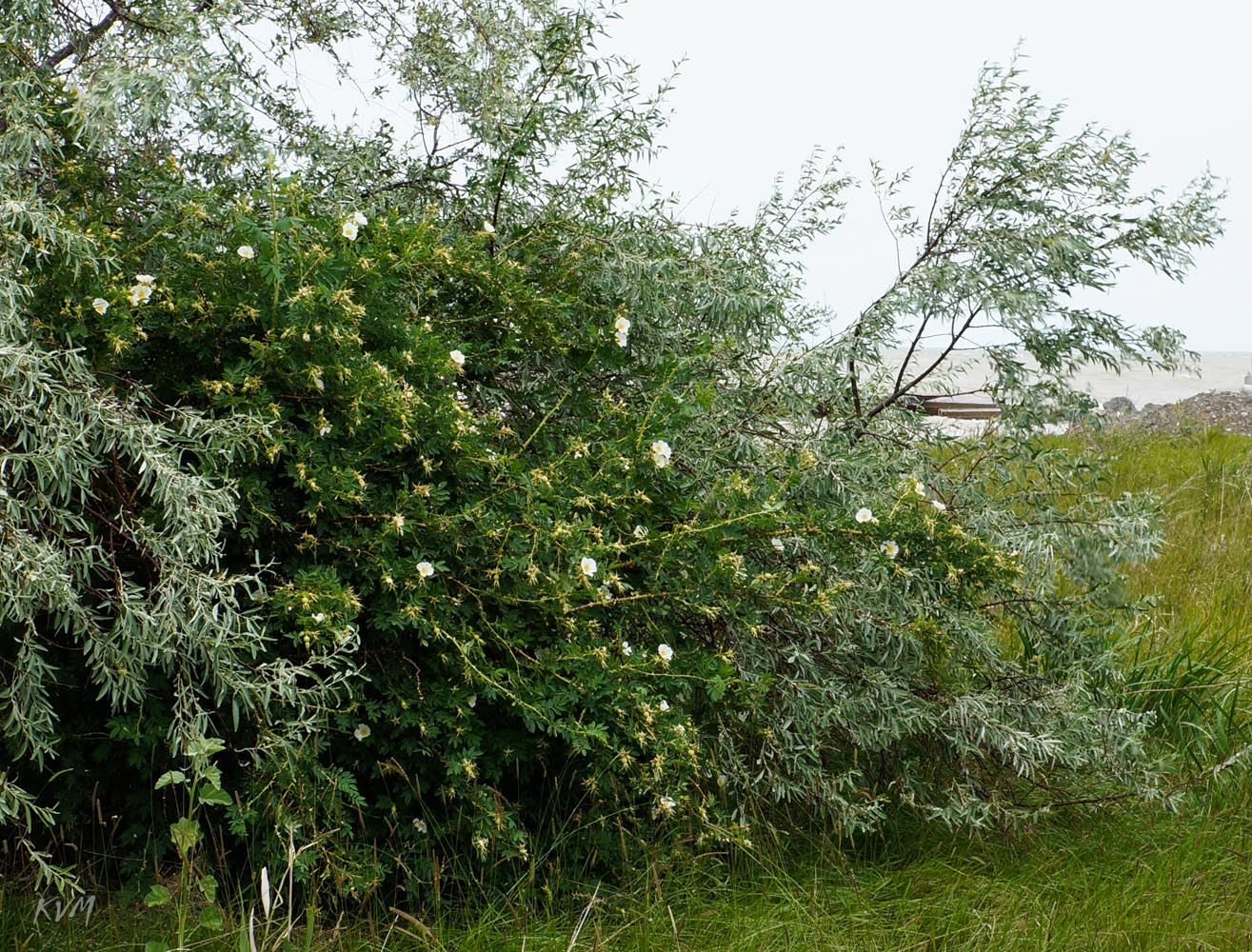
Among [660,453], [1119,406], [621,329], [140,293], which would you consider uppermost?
[1119,406]

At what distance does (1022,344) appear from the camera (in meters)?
3.56

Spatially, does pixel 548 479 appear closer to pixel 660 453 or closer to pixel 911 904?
pixel 660 453

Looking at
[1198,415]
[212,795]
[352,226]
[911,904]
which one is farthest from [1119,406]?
[212,795]

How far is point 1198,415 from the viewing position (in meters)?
11.5

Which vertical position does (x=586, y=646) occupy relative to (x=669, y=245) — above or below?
below

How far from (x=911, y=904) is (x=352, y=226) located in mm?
2171

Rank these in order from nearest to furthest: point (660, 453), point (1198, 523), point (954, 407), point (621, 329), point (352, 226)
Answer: point (352, 226)
point (660, 453)
point (621, 329)
point (954, 407)
point (1198, 523)

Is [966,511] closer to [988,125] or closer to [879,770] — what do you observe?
[879,770]

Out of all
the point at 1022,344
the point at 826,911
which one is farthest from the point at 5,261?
the point at 1022,344

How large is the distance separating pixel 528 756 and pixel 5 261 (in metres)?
1.61

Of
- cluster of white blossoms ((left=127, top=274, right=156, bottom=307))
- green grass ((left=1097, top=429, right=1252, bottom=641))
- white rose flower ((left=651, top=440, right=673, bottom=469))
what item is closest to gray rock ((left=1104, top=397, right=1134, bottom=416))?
green grass ((left=1097, top=429, right=1252, bottom=641))

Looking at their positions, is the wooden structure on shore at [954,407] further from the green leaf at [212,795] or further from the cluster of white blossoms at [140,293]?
the green leaf at [212,795]

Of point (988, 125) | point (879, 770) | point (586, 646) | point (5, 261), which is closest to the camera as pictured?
point (5, 261)

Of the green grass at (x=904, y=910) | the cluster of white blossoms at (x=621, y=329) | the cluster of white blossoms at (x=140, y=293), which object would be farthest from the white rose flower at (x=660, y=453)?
the cluster of white blossoms at (x=140, y=293)
